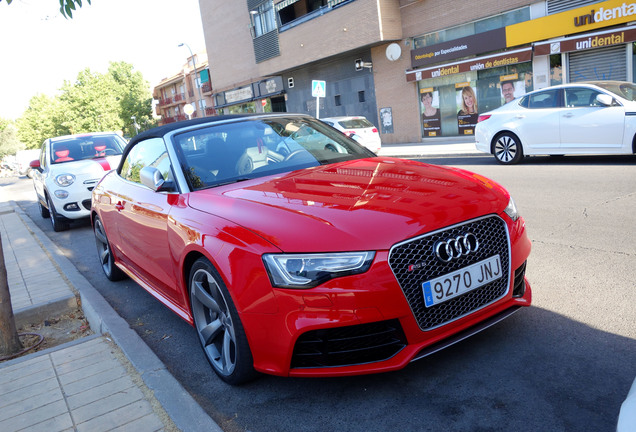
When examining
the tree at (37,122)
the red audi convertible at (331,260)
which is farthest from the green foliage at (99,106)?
the red audi convertible at (331,260)

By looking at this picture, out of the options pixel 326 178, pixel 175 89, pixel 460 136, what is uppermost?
pixel 175 89

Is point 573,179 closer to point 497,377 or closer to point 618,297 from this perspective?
point 618,297

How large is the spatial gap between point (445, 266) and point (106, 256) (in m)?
4.59

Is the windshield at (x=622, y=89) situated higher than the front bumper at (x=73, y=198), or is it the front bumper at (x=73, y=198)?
the windshield at (x=622, y=89)

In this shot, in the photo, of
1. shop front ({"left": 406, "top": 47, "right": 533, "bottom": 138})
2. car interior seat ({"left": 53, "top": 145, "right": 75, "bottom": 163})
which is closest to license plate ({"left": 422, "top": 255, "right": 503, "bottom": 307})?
car interior seat ({"left": 53, "top": 145, "right": 75, "bottom": 163})

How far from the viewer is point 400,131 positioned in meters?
23.3

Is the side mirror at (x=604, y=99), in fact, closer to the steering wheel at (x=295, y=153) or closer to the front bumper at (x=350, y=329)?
the steering wheel at (x=295, y=153)

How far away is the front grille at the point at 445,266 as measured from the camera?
8.31ft

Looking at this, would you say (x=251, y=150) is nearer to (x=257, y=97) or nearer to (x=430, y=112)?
(x=430, y=112)

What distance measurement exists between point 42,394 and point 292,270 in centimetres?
197

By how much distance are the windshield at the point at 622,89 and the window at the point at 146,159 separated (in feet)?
29.0

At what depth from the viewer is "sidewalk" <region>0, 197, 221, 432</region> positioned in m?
2.78

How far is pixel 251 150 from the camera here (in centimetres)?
394

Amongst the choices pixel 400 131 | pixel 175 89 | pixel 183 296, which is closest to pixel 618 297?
pixel 183 296
